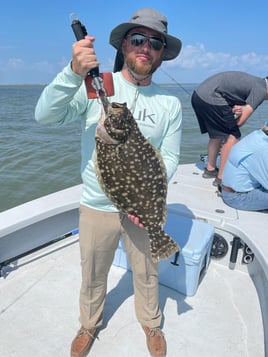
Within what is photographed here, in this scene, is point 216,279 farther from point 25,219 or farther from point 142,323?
point 25,219

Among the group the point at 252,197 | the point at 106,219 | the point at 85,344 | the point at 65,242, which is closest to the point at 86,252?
the point at 106,219

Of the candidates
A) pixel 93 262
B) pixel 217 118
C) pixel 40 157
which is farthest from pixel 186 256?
pixel 40 157

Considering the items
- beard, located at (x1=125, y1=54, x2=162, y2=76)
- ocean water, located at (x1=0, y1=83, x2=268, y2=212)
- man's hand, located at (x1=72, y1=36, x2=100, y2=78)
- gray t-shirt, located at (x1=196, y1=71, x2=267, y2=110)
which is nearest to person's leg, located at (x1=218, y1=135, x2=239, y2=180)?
gray t-shirt, located at (x1=196, y1=71, x2=267, y2=110)

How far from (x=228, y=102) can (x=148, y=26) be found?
3280 millimetres

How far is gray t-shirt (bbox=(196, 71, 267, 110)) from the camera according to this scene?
486 centimetres

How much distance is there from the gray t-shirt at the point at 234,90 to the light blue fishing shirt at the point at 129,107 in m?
2.85

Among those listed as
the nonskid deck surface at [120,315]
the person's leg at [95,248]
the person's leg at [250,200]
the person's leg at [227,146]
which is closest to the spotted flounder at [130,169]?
the person's leg at [95,248]

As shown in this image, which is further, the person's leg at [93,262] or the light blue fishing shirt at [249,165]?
the light blue fishing shirt at [249,165]

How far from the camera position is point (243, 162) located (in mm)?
4043

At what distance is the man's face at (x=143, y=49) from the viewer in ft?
7.04

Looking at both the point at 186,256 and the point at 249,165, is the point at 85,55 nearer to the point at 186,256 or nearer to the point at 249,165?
the point at 186,256

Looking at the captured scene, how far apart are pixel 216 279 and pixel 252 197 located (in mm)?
1150

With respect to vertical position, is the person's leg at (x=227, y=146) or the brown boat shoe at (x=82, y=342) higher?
the person's leg at (x=227, y=146)

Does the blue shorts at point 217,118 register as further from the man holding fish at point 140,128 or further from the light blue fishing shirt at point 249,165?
the man holding fish at point 140,128
